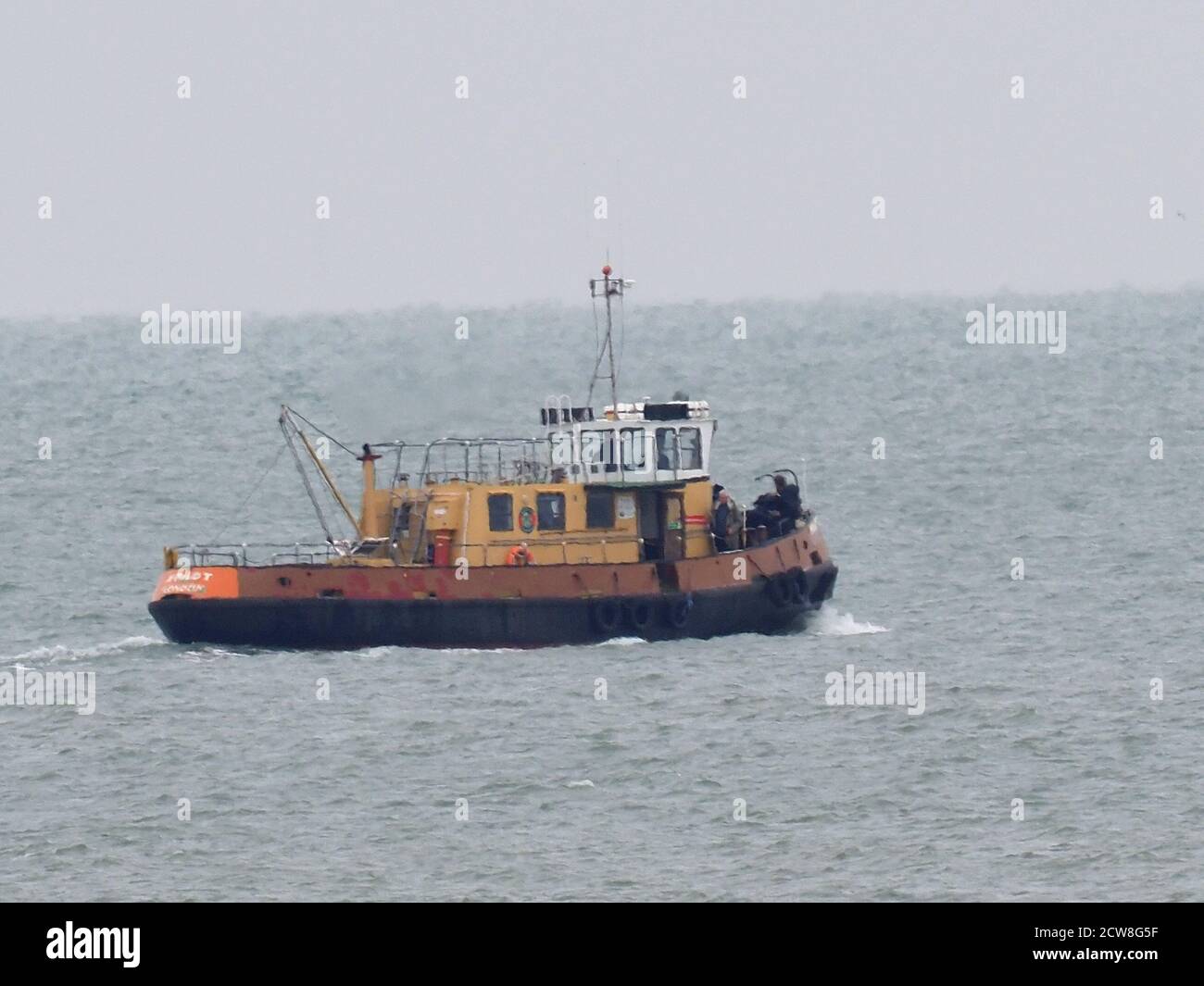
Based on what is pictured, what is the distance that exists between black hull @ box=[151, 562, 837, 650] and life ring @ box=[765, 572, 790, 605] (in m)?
0.24

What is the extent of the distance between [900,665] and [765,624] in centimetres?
370

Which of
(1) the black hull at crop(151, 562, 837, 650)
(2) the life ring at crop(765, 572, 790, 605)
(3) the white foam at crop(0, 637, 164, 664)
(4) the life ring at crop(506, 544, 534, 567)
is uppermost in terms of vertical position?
(4) the life ring at crop(506, 544, 534, 567)

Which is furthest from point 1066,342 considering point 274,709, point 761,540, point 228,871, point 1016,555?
point 228,871

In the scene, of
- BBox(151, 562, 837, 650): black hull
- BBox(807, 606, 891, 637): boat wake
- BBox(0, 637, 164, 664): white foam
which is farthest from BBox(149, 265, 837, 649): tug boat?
BBox(0, 637, 164, 664): white foam

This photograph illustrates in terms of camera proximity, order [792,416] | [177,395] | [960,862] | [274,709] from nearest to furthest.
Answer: [960,862], [274,709], [792,416], [177,395]

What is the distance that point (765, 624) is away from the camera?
150 ft

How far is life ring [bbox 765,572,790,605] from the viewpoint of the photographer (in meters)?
45.2

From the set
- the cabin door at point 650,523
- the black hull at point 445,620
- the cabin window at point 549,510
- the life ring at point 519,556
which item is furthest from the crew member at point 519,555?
the cabin door at point 650,523

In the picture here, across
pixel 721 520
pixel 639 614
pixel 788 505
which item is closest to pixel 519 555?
pixel 639 614

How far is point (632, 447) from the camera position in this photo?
45.6 meters

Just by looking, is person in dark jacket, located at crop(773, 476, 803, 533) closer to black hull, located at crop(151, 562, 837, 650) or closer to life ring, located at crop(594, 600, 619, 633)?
black hull, located at crop(151, 562, 837, 650)

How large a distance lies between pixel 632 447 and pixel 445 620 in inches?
190

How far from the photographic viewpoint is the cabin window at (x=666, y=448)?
45.8 meters

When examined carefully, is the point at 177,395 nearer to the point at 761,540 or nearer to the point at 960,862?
the point at 761,540
